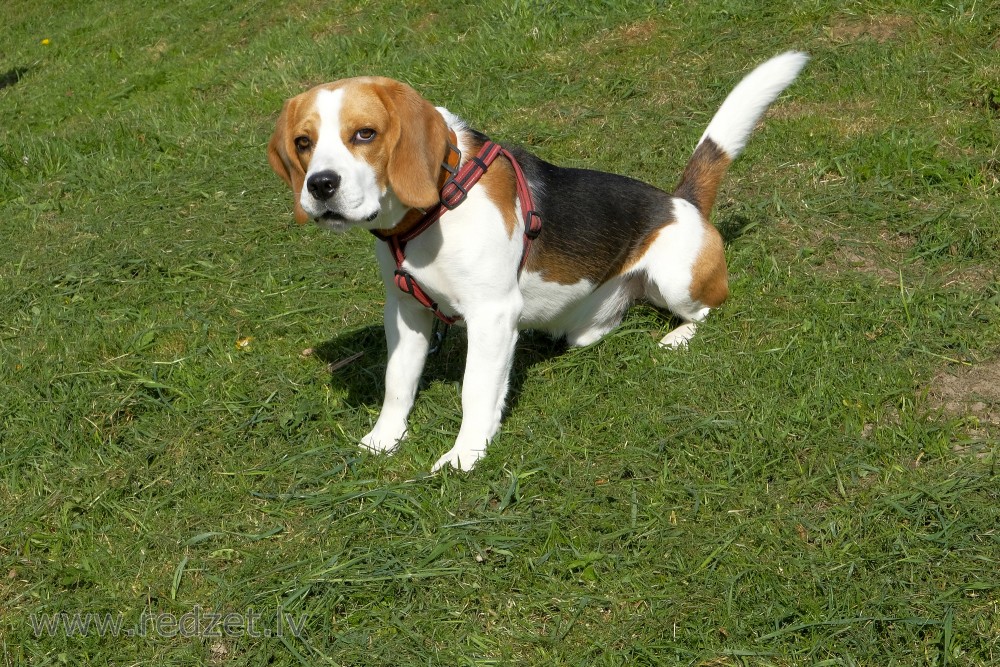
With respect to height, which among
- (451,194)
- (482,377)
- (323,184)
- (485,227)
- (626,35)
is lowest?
(626,35)

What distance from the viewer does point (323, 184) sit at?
11.2ft

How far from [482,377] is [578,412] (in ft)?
1.83

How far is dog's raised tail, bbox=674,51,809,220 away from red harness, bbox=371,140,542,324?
1.23 meters

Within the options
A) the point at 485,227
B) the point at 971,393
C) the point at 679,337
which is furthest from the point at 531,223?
the point at 971,393

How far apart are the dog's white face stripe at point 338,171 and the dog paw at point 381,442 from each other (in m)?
1.08

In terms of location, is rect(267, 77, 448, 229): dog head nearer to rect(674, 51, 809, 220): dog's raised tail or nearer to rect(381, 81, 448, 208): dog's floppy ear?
rect(381, 81, 448, 208): dog's floppy ear

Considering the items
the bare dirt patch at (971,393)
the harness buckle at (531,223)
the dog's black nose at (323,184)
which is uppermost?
the dog's black nose at (323,184)

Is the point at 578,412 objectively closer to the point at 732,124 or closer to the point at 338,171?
the point at 338,171

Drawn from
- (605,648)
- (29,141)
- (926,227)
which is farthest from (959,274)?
(29,141)

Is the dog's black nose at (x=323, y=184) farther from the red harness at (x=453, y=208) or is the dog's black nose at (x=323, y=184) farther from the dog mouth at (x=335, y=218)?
the red harness at (x=453, y=208)

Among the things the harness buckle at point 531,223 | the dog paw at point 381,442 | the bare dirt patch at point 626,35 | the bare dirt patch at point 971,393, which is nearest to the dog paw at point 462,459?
the dog paw at point 381,442

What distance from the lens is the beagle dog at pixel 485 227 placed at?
3.58 m

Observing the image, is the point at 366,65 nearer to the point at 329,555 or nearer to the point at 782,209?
the point at 782,209

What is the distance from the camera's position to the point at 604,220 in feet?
14.9
